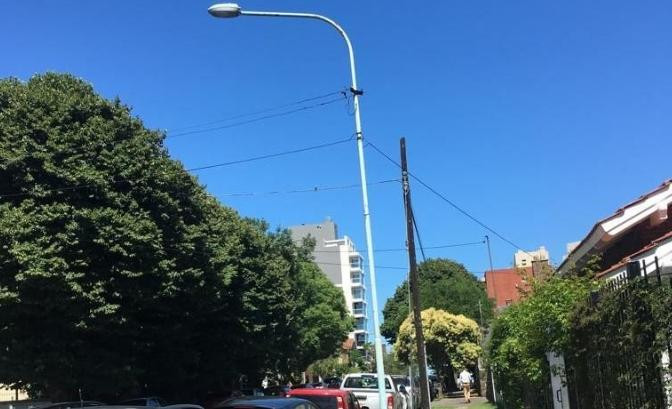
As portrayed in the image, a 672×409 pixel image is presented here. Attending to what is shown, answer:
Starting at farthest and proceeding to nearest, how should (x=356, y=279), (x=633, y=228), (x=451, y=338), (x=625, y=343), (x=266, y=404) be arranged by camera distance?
1. (x=356, y=279)
2. (x=451, y=338)
3. (x=633, y=228)
4. (x=266, y=404)
5. (x=625, y=343)

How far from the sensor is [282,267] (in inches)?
1529

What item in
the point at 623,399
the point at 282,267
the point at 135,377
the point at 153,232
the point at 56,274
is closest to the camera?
the point at 623,399

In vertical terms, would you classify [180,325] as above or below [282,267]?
below

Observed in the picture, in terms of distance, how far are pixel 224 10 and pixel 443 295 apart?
56295 mm

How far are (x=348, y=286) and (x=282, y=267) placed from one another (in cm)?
11770

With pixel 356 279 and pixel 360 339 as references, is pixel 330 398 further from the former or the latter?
pixel 360 339

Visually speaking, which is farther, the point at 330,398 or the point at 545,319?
the point at 330,398

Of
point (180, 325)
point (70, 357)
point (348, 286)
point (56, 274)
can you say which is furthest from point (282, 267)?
point (348, 286)

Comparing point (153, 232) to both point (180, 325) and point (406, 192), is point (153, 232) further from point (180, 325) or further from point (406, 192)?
point (406, 192)

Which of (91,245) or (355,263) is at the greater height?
(355,263)

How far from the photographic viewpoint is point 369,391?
24234 mm

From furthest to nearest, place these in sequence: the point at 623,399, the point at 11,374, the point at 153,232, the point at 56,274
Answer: the point at 11,374 → the point at 153,232 → the point at 56,274 → the point at 623,399

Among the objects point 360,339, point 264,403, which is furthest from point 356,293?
point 264,403

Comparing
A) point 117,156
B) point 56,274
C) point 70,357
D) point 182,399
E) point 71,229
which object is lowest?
point 182,399
